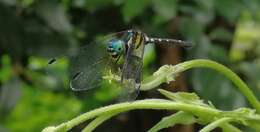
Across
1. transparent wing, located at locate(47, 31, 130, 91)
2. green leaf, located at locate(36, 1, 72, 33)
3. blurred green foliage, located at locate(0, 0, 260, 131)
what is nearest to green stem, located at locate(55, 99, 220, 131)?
transparent wing, located at locate(47, 31, 130, 91)

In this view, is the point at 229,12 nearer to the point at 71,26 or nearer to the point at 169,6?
the point at 169,6

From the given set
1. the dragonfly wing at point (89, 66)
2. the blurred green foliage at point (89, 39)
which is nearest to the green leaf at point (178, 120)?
the dragonfly wing at point (89, 66)

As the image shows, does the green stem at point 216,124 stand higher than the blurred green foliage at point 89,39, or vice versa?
the blurred green foliage at point 89,39

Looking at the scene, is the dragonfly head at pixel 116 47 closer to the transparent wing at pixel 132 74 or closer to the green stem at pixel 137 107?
the transparent wing at pixel 132 74

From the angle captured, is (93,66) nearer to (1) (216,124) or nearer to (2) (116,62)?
(2) (116,62)

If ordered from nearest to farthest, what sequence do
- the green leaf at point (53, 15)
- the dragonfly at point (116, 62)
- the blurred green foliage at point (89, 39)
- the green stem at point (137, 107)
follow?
the green stem at point (137, 107) < the dragonfly at point (116, 62) < the blurred green foliage at point (89, 39) < the green leaf at point (53, 15)
